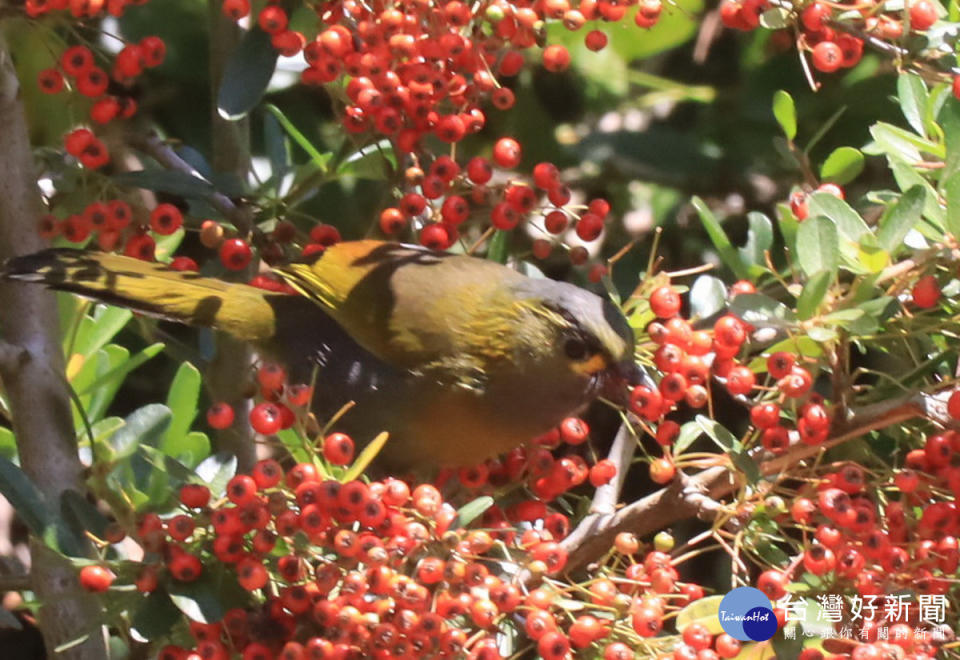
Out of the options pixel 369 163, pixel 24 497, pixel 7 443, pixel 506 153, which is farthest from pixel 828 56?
pixel 7 443

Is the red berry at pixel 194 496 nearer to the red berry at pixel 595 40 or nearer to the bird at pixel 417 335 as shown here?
the bird at pixel 417 335

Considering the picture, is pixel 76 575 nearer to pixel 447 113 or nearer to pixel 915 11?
pixel 447 113

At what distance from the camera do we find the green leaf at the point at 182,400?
7.00ft

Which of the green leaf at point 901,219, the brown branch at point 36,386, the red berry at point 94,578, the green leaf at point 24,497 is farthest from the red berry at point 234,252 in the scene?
the green leaf at point 901,219

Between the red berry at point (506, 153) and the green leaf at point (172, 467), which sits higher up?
the red berry at point (506, 153)

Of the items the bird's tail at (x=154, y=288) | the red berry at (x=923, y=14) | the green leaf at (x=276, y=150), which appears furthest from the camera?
the green leaf at (x=276, y=150)

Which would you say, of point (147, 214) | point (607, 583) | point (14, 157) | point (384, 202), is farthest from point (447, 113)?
point (607, 583)

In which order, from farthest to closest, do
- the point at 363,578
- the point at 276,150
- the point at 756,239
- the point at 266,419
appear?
the point at 276,150, the point at 756,239, the point at 266,419, the point at 363,578

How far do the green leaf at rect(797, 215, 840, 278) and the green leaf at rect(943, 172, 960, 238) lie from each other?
14 centimetres

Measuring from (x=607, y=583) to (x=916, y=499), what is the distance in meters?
0.45

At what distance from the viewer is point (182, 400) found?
2.15 m

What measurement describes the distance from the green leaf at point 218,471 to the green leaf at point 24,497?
228 mm

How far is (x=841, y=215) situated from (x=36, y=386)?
114 centimetres

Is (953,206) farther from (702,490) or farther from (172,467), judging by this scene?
(172,467)
